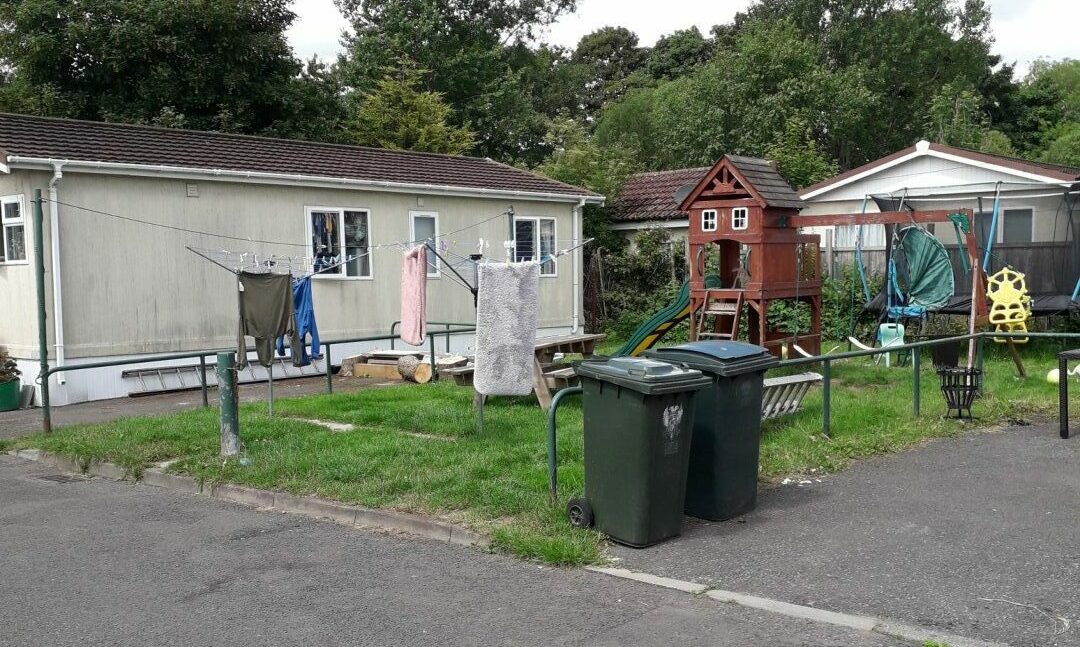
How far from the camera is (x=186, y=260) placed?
15.1 metres

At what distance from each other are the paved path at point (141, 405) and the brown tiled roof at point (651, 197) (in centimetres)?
910

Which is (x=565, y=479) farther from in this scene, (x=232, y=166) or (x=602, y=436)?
(x=232, y=166)

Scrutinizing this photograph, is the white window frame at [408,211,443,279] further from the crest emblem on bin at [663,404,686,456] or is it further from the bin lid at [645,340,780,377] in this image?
the crest emblem on bin at [663,404,686,456]

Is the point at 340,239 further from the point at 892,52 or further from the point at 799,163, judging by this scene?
the point at 892,52

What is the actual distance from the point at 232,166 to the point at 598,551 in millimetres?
11424

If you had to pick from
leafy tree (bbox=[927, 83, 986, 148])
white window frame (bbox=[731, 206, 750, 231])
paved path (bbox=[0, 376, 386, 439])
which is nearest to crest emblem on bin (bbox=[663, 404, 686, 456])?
white window frame (bbox=[731, 206, 750, 231])

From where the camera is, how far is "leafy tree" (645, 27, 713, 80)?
172ft

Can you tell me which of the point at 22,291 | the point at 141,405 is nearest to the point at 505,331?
the point at 141,405

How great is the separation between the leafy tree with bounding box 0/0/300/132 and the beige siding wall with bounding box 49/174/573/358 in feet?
37.2

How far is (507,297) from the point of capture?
860 cm

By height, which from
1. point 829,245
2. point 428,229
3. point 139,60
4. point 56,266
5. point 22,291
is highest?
point 139,60

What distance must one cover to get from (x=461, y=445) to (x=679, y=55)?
156ft

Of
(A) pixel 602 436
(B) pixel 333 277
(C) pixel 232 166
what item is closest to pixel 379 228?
(B) pixel 333 277

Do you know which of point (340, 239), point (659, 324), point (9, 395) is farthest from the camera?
point (340, 239)
